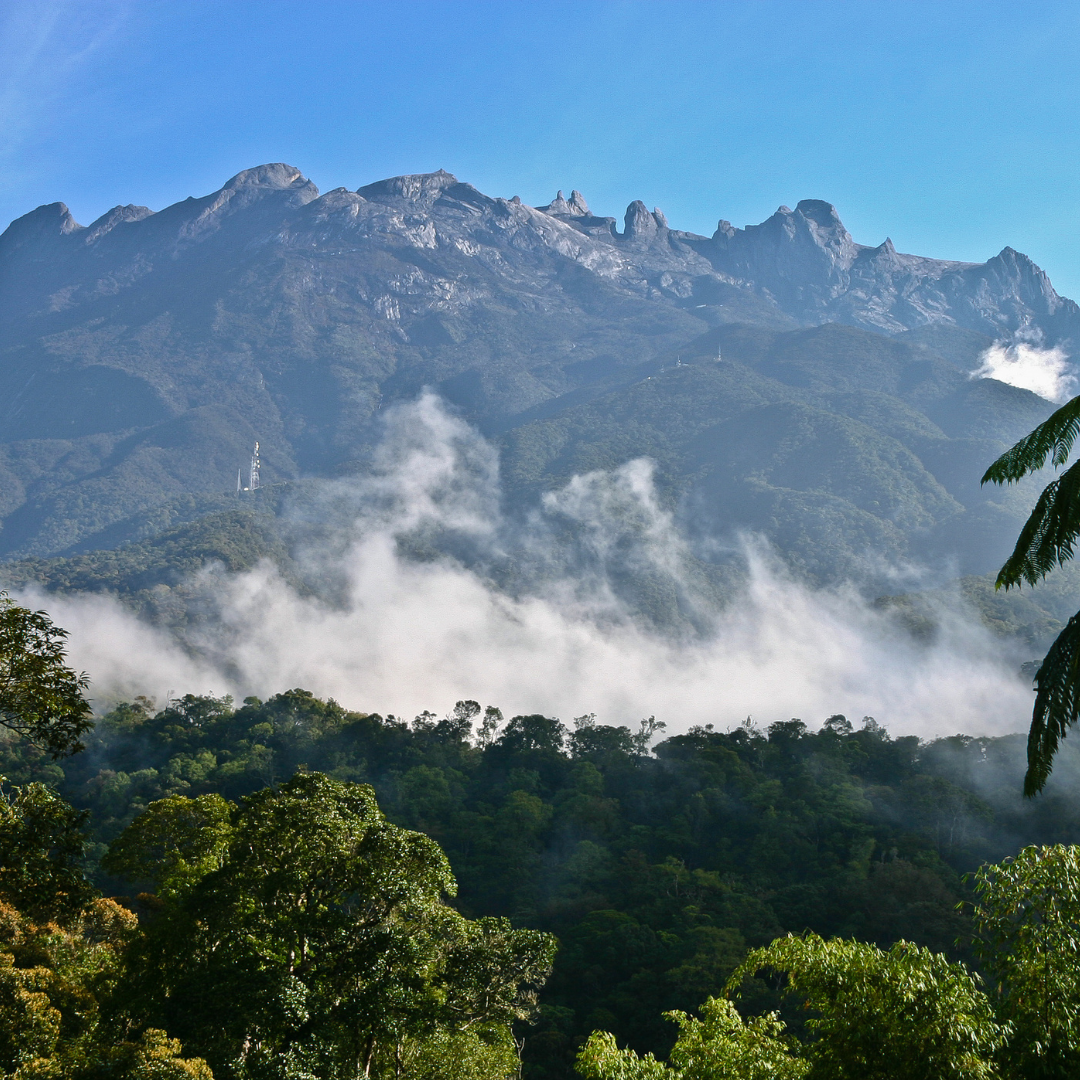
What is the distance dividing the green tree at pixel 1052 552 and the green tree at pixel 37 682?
30.0 ft

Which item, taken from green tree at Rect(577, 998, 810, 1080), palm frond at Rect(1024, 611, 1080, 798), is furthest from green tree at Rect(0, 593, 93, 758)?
palm frond at Rect(1024, 611, 1080, 798)

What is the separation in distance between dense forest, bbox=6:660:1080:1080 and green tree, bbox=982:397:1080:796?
2.93 metres

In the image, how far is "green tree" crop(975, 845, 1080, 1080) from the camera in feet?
27.8

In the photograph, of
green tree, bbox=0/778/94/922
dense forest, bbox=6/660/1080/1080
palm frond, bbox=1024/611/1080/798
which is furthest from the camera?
dense forest, bbox=6/660/1080/1080

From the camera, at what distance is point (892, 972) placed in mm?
9375

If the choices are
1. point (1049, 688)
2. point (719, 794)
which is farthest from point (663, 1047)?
point (1049, 688)

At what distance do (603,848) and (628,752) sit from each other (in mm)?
18689

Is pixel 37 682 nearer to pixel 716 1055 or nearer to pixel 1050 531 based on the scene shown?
pixel 716 1055

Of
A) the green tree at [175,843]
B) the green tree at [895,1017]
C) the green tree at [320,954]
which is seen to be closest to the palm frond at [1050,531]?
the green tree at [895,1017]

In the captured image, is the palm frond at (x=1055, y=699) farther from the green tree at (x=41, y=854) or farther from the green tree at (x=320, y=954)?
→ the green tree at (x=320, y=954)

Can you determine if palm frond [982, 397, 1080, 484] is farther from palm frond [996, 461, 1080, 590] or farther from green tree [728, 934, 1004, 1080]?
green tree [728, 934, 1004, 1080]

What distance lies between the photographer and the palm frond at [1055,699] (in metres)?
7.14

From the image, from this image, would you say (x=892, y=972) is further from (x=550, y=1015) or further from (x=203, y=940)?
(x=550, y=1015)

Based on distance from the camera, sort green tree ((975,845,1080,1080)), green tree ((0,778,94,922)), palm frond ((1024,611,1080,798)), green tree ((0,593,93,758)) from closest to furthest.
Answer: palm frond ((1024,611,1080,798)), green tree ((975,845,1080,1080)), green tree ((0,593,93,758)), green tree ((0,778,94,922))
